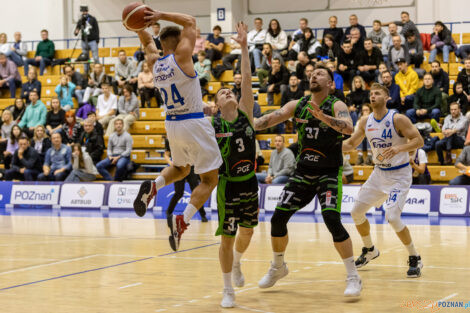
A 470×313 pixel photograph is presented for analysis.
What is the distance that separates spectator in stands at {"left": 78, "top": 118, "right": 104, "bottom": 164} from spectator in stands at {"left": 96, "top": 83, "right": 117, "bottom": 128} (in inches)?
43.8

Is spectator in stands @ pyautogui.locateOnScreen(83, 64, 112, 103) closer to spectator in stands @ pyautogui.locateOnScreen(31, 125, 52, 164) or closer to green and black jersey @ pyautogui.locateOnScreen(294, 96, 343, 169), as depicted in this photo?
spectator in stands @ pyautogui.locateOnScreen(31, 125, 52, 164)

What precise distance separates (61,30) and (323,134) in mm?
22268

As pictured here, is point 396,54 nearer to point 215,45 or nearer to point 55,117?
point 215,45

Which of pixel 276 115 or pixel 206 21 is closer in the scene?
pixel 276 115

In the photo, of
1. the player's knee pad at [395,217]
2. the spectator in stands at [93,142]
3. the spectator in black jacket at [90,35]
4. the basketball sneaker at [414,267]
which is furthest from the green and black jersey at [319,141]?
the spectator in black jacket at [90,35]

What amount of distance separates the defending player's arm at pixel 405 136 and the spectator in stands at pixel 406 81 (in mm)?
10436

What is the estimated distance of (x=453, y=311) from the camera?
6121 millimetres

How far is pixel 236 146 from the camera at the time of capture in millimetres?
6961

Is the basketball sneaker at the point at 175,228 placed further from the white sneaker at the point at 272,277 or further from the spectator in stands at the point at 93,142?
the spectator in stands at the point at 93,142

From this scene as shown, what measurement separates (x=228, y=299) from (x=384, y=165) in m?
3.04

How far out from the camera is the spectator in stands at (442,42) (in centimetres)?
2012

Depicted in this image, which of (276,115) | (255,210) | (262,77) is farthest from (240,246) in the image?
(262,77)

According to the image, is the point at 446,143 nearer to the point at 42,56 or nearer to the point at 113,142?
the point at 113,142

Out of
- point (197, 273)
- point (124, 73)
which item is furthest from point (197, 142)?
point (124, 73)
